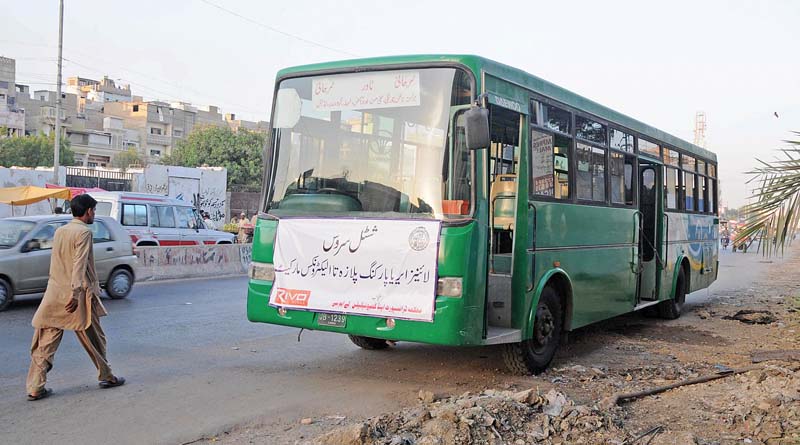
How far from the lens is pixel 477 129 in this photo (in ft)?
20.4

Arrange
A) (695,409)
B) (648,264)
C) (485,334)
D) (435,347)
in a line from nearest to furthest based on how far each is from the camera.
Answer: (695,409) → (485,334) → (435,347) → (648,264)

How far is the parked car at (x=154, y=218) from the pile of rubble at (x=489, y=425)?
619 inches

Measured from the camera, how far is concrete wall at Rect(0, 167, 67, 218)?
32.9 metres

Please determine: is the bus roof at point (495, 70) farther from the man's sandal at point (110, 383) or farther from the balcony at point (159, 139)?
the balcony at point (159, 139)

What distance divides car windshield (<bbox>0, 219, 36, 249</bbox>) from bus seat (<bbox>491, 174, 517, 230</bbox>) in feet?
28.6

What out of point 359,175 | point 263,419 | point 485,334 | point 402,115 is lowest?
point 263,419

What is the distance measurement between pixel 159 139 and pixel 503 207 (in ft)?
307

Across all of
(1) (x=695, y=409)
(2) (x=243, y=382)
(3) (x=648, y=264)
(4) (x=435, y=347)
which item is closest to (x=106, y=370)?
(2) (x=243, y=382)

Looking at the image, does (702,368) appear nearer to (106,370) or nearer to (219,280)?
(106,370)

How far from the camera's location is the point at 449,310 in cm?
639

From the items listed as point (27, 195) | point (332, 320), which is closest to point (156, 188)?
point (27, 195)

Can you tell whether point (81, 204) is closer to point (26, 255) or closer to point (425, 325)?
point (425, 325)

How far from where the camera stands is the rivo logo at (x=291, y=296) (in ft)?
22.9

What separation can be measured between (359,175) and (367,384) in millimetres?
2011
